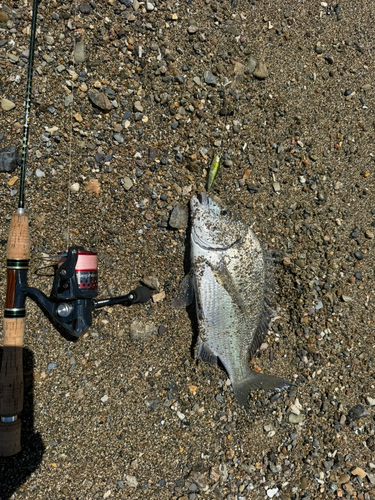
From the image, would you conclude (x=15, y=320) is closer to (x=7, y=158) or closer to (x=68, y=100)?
(x=7, y=158)

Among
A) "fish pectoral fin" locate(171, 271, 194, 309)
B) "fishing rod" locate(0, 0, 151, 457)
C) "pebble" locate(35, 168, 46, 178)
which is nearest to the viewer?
"fishing rod" locate(0, 0, 151, 457)

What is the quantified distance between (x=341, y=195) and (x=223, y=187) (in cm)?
117

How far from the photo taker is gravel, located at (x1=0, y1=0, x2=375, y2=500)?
2.53m

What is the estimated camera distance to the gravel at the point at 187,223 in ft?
8.29

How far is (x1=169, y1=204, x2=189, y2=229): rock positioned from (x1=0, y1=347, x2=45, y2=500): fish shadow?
1569mm

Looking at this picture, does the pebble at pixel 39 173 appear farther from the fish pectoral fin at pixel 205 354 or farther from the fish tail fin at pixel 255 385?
the fish tail fin at pixel 255 385

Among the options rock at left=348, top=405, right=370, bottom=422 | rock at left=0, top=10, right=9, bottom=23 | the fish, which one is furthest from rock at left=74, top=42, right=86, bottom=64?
rock at left=348, top=405, right=370, bottom=422

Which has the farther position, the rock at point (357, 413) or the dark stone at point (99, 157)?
the rock at point (357, 413)

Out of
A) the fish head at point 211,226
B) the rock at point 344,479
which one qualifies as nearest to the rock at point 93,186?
the fish head at point 211,226

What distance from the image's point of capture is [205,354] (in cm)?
274

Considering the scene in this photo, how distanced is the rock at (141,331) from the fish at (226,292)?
0.42m

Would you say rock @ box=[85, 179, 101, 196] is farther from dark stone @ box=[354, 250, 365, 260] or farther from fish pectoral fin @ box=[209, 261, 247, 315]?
dark stone @ box=[354, 250, 365, 260]

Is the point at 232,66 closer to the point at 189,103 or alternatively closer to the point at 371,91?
the point at 189,103

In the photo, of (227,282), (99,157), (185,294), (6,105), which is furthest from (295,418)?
(6,105)
